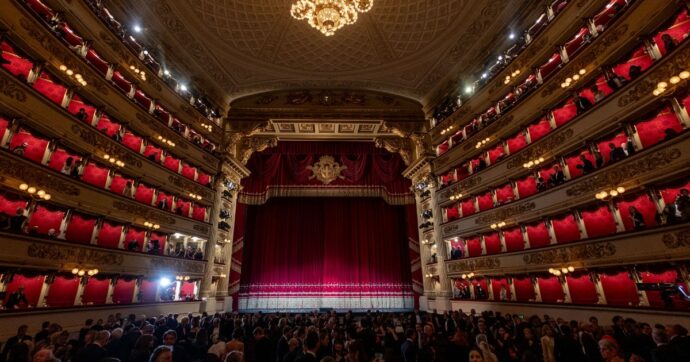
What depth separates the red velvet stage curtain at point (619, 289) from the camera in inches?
360

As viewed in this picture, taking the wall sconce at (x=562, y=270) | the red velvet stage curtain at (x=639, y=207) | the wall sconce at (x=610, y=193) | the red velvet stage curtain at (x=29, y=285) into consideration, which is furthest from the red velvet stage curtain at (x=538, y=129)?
the red velvet stage curtain at (x=29, y=285)

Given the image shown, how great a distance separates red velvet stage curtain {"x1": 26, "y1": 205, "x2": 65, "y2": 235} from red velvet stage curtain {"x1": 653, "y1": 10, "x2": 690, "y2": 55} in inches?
749

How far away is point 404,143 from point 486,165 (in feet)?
22.3

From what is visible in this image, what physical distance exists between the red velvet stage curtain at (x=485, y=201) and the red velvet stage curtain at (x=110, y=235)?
16012 millimetres

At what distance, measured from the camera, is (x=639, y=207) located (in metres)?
9.27

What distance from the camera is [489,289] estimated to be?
1399 centimetres

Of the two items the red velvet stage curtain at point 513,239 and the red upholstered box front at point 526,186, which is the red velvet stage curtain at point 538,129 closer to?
the red upholstered box front at point 526,186

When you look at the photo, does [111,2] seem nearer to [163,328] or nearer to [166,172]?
[166,172]

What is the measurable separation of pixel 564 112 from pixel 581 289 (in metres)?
6.49

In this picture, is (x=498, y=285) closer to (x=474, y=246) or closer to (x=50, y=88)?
(x=474, y=246)

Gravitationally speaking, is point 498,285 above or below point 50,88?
below

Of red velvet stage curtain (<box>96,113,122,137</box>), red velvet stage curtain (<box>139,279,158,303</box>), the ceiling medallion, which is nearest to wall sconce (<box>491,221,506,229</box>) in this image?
the ceiling medallion

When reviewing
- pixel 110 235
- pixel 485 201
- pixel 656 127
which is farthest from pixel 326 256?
pixel 656 127

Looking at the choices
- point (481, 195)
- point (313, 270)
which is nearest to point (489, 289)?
point (481, 195)
